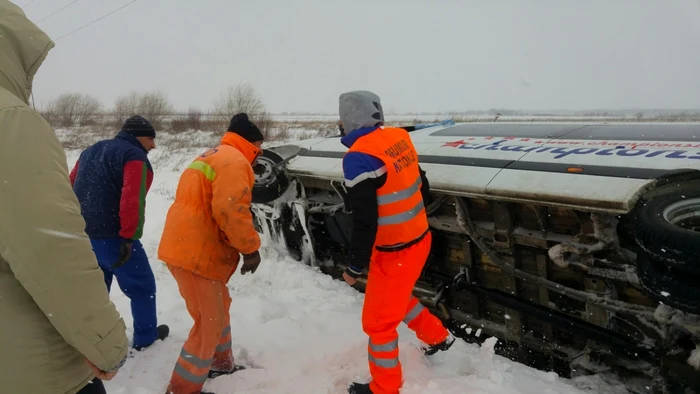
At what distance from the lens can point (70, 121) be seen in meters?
29.0

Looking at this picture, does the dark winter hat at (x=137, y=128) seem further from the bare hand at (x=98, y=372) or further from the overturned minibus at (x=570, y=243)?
the bare hand at (x=98, y=372)

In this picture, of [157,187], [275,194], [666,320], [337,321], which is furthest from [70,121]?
[666,320]

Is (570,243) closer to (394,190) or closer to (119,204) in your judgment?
(394,190)

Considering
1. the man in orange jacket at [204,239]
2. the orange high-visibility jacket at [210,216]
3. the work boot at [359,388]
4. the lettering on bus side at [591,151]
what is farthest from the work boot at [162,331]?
the lettering on bus side at [591,151]

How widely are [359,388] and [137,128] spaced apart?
7.95 ft

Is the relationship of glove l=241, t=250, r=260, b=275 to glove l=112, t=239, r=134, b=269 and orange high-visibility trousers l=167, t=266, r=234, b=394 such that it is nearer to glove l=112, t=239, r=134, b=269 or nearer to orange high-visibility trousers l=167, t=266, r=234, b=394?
orange high-visibility trousers l=167, t=266, r=234, b=394

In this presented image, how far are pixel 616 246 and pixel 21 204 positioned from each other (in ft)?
10.4

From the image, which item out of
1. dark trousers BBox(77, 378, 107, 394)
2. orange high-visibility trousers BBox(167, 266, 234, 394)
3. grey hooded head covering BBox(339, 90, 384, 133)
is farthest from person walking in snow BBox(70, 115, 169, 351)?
dark trousers BBox(77, 378, 107, 394)

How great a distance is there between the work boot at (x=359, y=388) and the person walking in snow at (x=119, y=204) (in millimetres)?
1611


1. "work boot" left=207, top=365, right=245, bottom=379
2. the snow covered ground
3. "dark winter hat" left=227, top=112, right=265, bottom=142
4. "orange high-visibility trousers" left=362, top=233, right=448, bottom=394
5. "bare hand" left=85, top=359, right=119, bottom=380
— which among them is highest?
"dark winter hat" left=227, top=112, right=265, bottom=142

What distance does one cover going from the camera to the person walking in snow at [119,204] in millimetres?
3156

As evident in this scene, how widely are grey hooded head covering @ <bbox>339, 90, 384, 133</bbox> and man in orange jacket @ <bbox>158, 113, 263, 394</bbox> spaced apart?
0.69m

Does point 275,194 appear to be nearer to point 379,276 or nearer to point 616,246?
point 379,276

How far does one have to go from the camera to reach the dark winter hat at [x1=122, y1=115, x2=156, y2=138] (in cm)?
334
